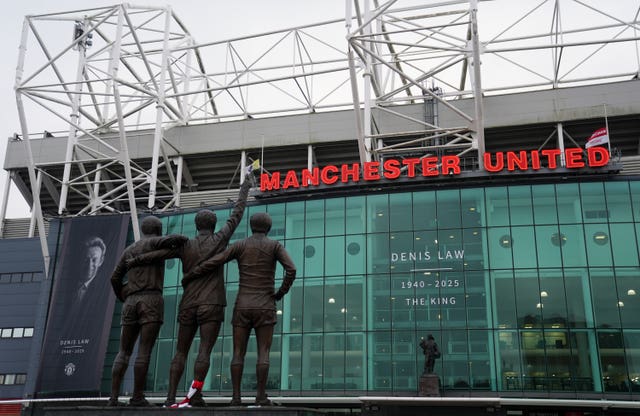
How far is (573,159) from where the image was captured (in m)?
36.1

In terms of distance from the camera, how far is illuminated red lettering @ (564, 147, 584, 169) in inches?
1410

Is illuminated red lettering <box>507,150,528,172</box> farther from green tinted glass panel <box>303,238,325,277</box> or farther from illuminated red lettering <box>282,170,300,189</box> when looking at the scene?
illuminated red lettering <box>282,170,300,189</box>

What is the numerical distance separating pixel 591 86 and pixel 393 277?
790 inches

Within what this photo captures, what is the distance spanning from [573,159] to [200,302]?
28.0 m

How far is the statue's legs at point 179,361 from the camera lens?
1287cm

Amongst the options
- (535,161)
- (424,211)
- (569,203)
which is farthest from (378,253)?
(569,203)

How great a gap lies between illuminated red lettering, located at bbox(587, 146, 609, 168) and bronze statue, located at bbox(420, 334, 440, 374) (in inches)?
485

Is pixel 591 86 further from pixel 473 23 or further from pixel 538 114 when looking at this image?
pixel 473 23

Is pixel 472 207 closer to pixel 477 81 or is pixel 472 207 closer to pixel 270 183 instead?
pixel 477 81

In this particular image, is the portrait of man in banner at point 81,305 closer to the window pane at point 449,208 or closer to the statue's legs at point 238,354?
the window pane at point 449,208

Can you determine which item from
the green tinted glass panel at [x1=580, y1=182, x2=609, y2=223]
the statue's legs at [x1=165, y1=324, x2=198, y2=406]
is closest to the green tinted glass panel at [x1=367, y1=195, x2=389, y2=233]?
the green tinted glass panel at [x1=580, y1=182, x2=609, y2=223]

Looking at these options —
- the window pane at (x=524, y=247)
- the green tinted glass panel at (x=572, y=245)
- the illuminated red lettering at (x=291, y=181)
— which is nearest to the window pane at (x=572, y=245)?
the green tinted glass panel at (x=572, y=245)

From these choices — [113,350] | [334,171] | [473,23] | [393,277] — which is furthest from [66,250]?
[473,23]

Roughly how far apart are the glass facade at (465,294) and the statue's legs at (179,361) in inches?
912
